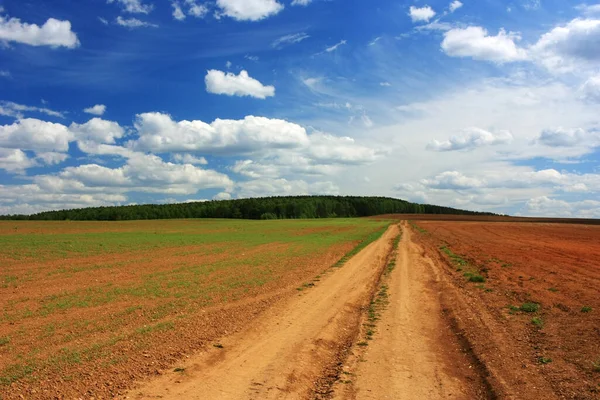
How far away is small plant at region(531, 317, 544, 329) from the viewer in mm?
10930

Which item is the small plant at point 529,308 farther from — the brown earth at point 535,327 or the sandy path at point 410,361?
the sandy path at point 410,361

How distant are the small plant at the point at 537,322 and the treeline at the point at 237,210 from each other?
131479mm

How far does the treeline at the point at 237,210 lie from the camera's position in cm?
13888

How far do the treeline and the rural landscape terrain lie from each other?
124798 mm

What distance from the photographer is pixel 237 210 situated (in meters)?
149

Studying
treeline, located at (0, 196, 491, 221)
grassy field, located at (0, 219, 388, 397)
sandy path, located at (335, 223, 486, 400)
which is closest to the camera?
sandy path, located at (335, 223, 486, 400)

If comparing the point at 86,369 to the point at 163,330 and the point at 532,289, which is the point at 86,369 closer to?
the point at 163,330

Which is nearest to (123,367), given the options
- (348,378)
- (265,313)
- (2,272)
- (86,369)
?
(86,369)

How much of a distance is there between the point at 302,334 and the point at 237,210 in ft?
462

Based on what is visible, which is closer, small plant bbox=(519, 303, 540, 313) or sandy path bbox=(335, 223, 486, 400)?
sandy path bbox=(335, 223, 486, 400)

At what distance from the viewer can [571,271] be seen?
19688 mm

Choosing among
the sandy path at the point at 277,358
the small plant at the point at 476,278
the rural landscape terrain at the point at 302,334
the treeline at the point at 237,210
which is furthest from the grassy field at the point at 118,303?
the treeline at the point at 237,210

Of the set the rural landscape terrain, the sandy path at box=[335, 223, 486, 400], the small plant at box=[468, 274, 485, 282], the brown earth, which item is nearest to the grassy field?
the rural landscape terrain

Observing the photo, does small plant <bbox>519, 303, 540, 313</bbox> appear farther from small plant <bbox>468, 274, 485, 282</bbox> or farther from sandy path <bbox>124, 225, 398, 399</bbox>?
small plant <bbox>468, 274, 485, 282</bbox>
